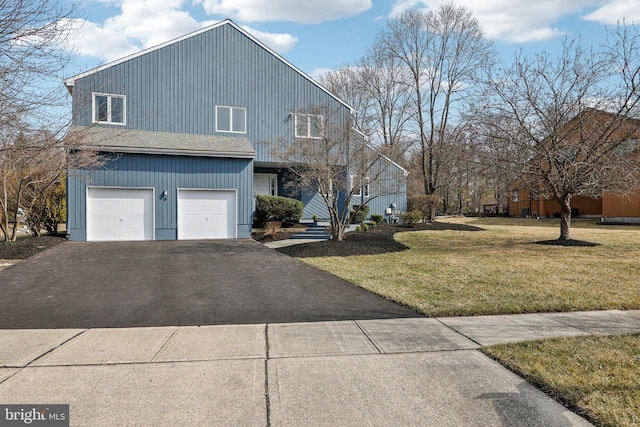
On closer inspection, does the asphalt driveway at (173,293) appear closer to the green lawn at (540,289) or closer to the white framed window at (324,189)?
the green lawn at (540,289)

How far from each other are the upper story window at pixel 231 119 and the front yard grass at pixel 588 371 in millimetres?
17712

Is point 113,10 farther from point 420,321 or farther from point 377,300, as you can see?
point 420,321

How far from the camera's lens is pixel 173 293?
7.58 metres

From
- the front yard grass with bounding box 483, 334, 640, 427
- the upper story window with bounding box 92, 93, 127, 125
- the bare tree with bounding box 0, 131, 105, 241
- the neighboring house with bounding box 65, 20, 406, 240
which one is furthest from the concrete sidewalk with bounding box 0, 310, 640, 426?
the upper story window with bounding box 92, 93, 127, 125

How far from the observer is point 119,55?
60.2 ft

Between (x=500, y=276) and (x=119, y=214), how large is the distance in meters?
14.5

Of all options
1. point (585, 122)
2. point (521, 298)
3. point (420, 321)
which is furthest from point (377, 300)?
point (585, 122)

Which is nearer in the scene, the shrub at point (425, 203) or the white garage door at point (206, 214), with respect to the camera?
the white garage door at point (206, 214)

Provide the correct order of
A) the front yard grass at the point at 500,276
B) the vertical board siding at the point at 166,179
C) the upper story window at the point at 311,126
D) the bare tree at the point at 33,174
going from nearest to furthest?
the front yard grass at the point at 500,276
the bare tree at the point at 33,174
the upper story window at the point at 311,126
the vertical board siding at the point at 166,179

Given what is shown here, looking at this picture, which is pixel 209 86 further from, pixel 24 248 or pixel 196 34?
pixel 24 248

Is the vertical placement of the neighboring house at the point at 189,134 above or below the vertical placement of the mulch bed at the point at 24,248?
above

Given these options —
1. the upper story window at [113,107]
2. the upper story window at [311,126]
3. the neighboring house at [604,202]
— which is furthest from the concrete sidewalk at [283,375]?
the upper story window at [113,107]

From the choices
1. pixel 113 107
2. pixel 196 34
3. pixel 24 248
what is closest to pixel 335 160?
pixel 196 34

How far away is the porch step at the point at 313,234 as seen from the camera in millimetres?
17672
